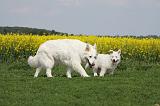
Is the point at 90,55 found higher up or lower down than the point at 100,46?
higher up

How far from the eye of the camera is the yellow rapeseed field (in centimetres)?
2877

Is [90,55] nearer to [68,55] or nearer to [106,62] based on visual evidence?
[68,55]

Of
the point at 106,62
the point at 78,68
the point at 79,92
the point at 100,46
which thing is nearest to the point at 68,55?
the point at 78,68

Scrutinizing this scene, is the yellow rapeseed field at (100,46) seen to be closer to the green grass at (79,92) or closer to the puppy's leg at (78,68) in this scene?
the puppy's leg at (78,68)

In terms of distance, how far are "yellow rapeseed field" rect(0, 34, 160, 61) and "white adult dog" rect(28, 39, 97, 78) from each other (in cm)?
1103

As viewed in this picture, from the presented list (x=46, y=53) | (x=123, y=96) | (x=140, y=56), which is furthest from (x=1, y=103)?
(x=140, y=56)

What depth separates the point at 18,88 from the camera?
561 inches

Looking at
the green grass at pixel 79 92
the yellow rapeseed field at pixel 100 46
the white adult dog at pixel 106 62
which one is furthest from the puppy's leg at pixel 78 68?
the yellow rapeseed field at pixel 100 46

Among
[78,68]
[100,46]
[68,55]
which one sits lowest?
[100,46]

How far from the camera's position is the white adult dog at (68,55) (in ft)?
55.8

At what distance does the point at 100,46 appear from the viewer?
98.9 feet

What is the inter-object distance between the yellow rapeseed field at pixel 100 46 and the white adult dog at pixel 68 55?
11028 millimetres

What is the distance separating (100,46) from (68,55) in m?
13.2

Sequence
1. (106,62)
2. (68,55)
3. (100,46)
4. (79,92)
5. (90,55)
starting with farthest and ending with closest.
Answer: (100,46) < (106,62) < (68,55) < (90,55) < (79,92)
